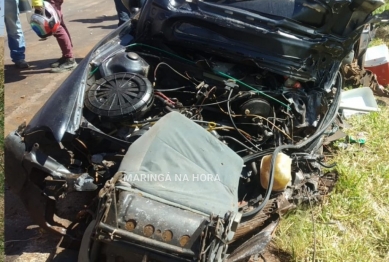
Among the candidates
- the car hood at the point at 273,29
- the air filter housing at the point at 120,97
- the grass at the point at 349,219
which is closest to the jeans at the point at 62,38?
the car hood at the point at 273,29

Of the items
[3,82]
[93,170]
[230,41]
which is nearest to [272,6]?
[230,41]

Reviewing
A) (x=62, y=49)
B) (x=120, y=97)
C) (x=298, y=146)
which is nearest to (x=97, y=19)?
(x=62, y=49)

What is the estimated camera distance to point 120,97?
2.77 meters

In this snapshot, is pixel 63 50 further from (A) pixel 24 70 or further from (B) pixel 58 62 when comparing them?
(A) pixel 24 70

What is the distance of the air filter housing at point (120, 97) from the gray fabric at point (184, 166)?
10.7 inches

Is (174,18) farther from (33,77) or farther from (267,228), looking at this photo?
(33,77)

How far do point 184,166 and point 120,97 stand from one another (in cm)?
76

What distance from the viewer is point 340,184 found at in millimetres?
3459

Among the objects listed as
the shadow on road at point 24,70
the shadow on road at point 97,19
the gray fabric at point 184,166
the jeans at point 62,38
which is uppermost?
the gray fabric at point 184,166

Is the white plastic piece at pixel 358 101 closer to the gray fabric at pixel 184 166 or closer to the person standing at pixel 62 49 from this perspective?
the gray fabric at pixel 184 166

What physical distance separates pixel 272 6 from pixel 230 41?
1.41ft

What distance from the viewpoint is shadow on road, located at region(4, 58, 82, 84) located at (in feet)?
17.6

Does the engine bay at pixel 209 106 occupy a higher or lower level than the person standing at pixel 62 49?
higher

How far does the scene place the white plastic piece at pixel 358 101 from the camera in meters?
4.59
